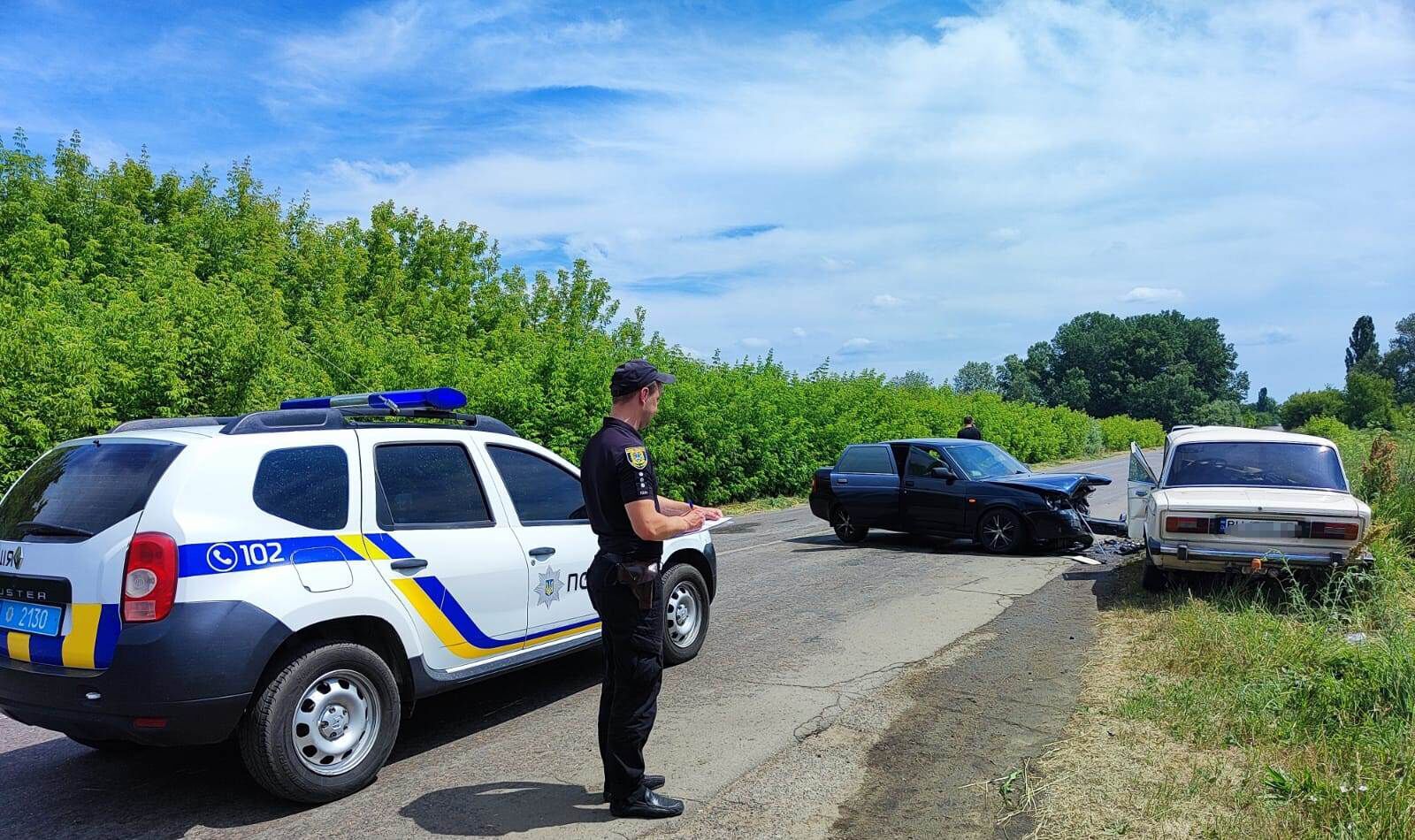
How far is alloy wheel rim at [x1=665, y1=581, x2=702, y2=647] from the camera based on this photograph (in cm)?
662

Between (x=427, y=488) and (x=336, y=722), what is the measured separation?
1.29m

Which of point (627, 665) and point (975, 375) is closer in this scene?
point (627, 665)

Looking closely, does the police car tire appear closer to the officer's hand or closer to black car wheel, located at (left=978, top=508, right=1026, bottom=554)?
the officer's hand

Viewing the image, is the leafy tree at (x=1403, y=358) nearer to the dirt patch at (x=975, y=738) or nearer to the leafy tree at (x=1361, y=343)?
the leafy tree at (x=1361, y=343)

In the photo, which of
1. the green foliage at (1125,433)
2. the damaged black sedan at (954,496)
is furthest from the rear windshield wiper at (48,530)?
the green foliage at (1125,433)

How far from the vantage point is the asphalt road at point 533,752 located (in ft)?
13.9

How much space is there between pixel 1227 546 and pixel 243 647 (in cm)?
790

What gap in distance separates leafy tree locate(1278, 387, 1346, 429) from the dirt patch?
239 feet

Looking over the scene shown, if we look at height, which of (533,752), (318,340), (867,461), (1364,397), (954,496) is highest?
(318,340)

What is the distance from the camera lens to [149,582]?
→ 12.9ft

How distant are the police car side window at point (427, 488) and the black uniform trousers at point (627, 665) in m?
1.31

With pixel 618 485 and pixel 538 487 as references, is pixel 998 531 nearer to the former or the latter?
pixel 538 487

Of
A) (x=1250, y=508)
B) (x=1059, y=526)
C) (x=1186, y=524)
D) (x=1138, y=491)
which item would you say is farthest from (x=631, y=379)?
(x=1059, y=526)

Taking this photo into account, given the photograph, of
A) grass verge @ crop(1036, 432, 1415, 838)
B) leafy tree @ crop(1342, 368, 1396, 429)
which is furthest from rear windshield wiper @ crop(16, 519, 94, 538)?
leafy tree @ crop(1342, 368, 1396, 429)
